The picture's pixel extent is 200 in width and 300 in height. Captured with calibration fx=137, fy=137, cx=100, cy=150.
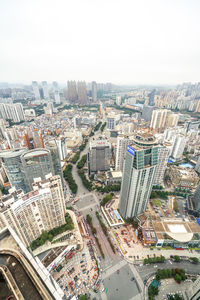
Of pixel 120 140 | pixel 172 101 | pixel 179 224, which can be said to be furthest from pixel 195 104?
pixel 179 224

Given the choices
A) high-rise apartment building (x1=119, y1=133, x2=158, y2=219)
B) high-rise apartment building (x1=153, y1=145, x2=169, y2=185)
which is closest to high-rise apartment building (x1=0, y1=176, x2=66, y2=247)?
high-rise apartment building (x1=119, y1=133, x2=158, y2=219)

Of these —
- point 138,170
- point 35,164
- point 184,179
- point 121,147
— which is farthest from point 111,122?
point 138,170

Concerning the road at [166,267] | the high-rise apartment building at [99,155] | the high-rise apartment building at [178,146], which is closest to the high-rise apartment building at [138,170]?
the road at [166,267]

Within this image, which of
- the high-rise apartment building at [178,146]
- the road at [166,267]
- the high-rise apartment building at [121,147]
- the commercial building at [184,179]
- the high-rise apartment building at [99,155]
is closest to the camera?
the road at [166,267]

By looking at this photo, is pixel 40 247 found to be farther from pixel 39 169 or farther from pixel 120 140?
pixel 120 140

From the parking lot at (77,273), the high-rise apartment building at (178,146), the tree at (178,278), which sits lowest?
the parking lot at (77,273)

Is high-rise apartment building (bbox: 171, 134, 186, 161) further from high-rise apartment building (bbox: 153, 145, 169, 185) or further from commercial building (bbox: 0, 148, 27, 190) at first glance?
commercial building (bbox: 0, 148, 27, 190)

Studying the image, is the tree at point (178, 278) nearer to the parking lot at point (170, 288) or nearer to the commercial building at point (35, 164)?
the parking lot at point (170, 288)
